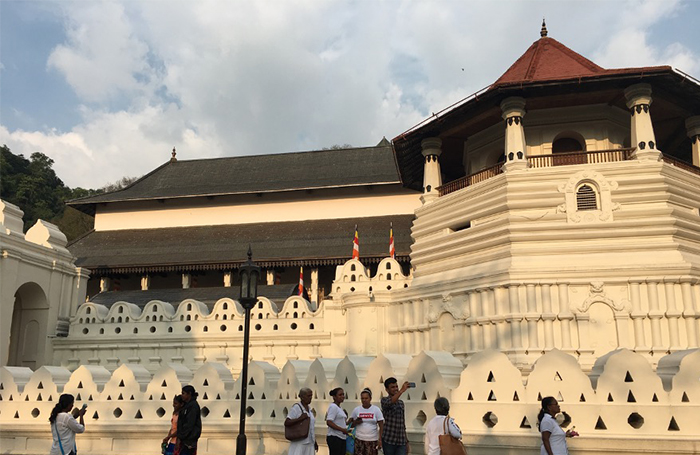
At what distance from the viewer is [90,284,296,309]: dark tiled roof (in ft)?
83.8

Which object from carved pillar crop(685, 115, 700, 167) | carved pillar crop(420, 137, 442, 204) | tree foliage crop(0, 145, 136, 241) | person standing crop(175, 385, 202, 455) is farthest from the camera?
tree foliage crop(0, 145, 136, 241)

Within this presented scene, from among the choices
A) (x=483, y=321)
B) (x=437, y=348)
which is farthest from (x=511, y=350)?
(x=437, y=348)

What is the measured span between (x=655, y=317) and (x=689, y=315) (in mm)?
770

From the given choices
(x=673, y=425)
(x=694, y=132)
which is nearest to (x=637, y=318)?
(x=673, y=425)

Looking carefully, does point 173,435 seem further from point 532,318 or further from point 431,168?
point 431,168

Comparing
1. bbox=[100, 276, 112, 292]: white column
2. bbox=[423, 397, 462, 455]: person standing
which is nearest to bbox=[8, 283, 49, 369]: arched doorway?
bbox=[100, 276, 112, 292]: white column

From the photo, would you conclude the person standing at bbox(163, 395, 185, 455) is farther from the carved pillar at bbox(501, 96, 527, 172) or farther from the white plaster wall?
the white plaster wall

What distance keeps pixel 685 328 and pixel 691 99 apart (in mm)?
6870

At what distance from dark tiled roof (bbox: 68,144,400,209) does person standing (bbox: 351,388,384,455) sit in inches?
1026

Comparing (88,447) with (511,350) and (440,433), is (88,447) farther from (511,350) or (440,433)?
(511,350)

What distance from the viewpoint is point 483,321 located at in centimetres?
1672

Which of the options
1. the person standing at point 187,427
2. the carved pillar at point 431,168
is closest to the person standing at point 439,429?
the person standing at point 187,427

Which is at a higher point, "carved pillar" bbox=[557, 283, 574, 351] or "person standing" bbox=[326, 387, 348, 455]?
"carved pillar" bbox=[557, 283, 574, 351]

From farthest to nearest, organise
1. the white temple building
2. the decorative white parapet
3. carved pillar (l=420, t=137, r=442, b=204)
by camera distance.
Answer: carved pillar (l=420, t=137, r=442, b=204) → the white temple building → the decorative white parapet
